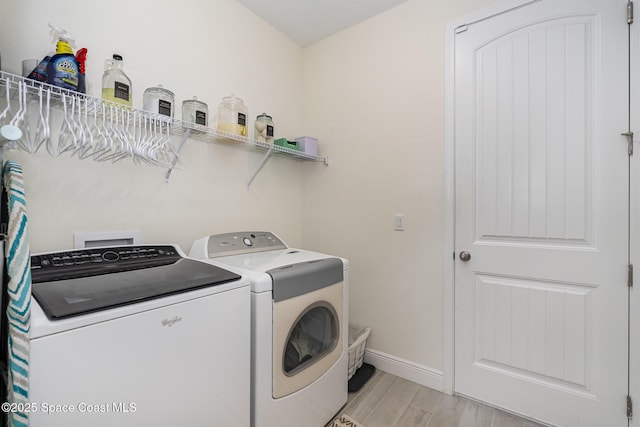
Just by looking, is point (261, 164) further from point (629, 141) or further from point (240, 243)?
point (629, 141)

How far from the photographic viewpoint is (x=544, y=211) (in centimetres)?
158

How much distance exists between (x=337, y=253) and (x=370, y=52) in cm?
158

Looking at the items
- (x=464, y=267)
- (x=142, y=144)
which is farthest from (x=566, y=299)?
(x=142, y=144)

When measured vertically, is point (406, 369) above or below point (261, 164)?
below

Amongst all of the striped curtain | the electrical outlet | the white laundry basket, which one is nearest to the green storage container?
the electrical outlet

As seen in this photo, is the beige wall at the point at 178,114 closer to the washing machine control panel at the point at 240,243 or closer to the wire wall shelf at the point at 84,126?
the wire wall shelf at the point at 84,126

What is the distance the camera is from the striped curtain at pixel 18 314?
2.17 feet

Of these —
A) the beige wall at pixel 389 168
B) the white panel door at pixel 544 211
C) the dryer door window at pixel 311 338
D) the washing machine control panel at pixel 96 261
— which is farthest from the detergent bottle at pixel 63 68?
the white panel door at pixel 544 211

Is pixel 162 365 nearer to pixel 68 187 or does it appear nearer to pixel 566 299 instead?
pixel 68 187

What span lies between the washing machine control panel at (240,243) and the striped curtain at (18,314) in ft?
2.94

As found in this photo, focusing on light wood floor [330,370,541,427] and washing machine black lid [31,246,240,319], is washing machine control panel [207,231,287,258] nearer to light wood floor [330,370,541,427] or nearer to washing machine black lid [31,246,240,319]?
washing machine black lid [31,246,240,319]

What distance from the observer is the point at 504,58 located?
169cm

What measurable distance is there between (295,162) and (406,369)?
1801mm

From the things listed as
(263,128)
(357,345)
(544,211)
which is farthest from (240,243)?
(544,211)
